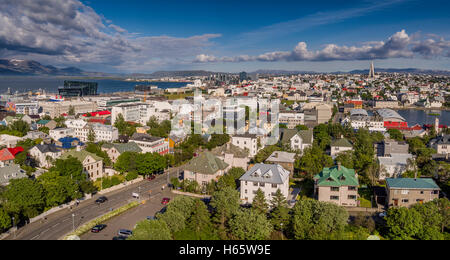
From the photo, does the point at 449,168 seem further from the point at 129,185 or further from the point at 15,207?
the point at 15,207

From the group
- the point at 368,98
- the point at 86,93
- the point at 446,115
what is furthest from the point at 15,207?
the point at 368,98

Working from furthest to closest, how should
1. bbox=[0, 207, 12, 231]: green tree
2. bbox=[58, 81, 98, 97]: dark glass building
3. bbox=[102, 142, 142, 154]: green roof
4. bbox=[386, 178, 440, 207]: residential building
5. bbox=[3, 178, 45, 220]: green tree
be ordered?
bbox=[58, 81, 98, 97]: dark glass building
bbox=[102, 142, 142, 154]: green roof
bbox=[386, 178, 440, 207]: residential building
bbox=[3, 178, 45, 220]: green tree
bbox=[0, 207, 12, 231]: green tree

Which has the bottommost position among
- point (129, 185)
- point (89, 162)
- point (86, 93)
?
point (129, 185)

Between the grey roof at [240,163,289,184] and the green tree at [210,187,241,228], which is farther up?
the grey roof at [240,163,289,184]

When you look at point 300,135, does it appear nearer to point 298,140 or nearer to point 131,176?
point 298,140

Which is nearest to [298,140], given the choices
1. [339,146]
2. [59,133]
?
[339,146]

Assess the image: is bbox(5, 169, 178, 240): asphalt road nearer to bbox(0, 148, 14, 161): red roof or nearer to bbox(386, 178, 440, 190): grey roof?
bbox(0, 148, 14, 161): red roof

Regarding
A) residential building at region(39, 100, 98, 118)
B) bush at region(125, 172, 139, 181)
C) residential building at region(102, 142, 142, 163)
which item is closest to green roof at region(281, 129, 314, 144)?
residential building at region(102, 142, 142, 163)
